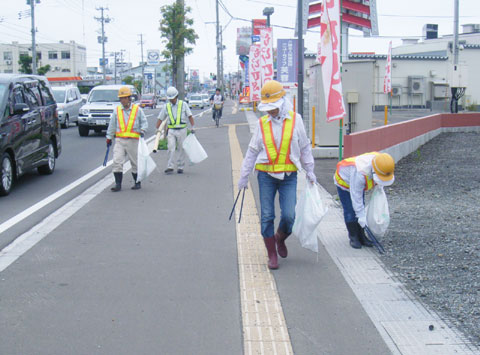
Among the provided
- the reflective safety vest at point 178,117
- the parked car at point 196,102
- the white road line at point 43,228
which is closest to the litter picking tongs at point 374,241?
the white road line at point 43,228

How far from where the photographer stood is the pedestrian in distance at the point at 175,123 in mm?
12789

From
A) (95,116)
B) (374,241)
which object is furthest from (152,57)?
(374,241)

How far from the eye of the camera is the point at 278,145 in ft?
19.6

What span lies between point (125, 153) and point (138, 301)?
6104 millimetres

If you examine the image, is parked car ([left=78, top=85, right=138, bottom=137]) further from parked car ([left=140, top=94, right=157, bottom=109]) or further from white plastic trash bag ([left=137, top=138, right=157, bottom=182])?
parked car ([left=140, top=94, right=157, bottom=109])

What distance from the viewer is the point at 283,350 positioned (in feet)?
13.9

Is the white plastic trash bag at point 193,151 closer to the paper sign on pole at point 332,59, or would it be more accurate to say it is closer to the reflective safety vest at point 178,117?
the reflective safety vest at point 178,117

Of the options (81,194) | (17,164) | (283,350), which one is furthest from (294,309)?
(17,164)

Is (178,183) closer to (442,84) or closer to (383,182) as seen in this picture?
(383,182)

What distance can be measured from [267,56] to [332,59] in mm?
15092

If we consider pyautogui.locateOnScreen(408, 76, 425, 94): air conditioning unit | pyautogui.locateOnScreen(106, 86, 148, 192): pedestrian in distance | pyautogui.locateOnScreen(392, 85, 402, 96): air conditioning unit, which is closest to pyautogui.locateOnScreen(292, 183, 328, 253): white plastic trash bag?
pyautogui.locateOnScreen(106, 86, 148, 192): pedestrian in distance

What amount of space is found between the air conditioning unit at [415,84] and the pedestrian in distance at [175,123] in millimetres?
38258

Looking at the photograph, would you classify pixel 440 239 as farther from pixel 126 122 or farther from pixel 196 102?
pixel 196 102

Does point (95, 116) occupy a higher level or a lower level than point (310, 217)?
higher
